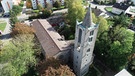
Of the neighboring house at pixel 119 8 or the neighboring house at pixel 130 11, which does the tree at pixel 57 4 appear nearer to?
the neighboring house at pixel 119 8

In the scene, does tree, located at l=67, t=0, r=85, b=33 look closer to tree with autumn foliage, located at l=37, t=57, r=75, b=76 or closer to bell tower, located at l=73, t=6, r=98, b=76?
bell tower, located at l=73, t=6, r=98, b=76

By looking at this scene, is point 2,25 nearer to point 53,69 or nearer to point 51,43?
point 51,43

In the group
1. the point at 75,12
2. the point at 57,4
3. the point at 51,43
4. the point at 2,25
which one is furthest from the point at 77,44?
the point at 57,4

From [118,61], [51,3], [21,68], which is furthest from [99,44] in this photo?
[51,3]

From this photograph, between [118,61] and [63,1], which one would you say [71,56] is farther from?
[63,1]

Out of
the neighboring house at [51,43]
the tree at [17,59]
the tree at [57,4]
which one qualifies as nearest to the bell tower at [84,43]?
the neighboring house at [51,43]

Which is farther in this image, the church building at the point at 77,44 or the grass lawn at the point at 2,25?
the grass lawn at the point at 2,25

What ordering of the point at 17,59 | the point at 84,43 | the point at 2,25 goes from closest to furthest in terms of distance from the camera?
1. the point at 84,43
2. the point at 17,59
3. the point at 2,25
